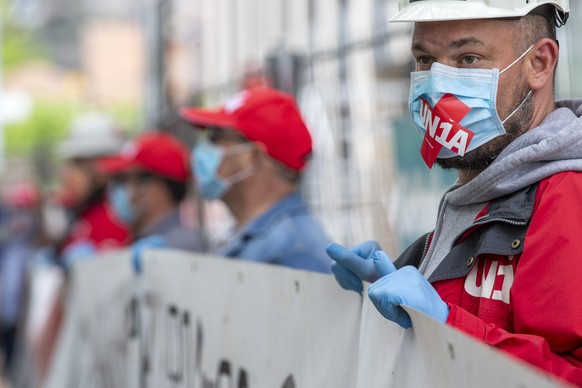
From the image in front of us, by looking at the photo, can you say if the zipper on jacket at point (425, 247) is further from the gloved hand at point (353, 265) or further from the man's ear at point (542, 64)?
the man's ear at point (542, 64)

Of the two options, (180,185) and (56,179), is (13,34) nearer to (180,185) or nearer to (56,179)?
(56,179)

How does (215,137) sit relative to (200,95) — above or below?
above

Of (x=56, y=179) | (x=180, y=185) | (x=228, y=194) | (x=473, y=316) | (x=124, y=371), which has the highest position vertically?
(x=473, y=316)

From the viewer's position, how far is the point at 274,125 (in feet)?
15.4

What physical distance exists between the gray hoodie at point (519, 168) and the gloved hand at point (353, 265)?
13cm

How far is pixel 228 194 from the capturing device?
487 cm

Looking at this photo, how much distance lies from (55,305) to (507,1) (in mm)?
6100

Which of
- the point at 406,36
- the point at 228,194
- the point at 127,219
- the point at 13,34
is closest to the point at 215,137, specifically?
the point at 228,194

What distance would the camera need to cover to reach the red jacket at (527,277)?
220cm

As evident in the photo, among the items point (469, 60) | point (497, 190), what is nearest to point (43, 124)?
point (469, 60)

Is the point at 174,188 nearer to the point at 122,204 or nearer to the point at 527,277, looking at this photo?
the point at 122,204

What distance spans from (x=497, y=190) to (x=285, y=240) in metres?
1.88

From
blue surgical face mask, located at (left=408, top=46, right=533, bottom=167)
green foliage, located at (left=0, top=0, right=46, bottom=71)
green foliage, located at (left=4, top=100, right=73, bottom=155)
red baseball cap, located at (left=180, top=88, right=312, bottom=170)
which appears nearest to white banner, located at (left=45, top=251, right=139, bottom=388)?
red baseball cap, located at (left=180, top=88, right=312, bottom=170)

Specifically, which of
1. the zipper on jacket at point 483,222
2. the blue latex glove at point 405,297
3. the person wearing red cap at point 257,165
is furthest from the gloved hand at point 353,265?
the person wearing red cap at point 257,165
